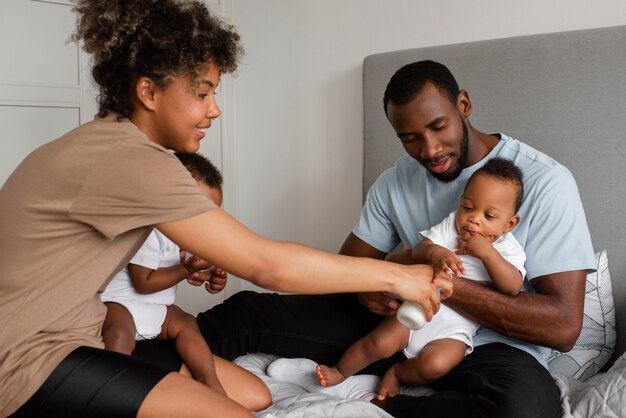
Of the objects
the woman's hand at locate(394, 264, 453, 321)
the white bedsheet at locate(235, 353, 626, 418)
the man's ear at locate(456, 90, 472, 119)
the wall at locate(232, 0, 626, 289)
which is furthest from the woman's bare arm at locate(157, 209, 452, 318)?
the wall at locate(232, 0, 626, 289)

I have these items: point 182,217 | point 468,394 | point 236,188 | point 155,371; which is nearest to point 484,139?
point 468,394

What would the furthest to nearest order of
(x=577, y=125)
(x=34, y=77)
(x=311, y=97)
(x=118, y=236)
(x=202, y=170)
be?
(x=311, y=97), (x=34, y=77), (x=577, y=125), (x=202, y=170), (x=118, y=236)

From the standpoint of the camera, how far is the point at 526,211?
1.77 meters

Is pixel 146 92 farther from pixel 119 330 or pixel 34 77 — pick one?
pixel 34 77

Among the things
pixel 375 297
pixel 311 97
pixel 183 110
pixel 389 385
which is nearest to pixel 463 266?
pixel 375 297

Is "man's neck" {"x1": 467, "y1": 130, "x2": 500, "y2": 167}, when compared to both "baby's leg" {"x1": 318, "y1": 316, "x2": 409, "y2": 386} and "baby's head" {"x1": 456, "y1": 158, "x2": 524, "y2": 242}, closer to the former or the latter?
"baby's head" {"x1": 456, "y1": 158, "x2": 524, "y2": 242}

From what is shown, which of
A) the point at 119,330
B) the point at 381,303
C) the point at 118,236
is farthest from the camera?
the point at 381,303

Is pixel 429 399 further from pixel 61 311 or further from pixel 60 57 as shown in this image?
pixel 60 57

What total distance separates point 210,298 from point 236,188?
0.59 meters

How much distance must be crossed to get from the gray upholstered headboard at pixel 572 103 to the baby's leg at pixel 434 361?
0.67 meters

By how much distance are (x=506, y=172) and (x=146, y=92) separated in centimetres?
92

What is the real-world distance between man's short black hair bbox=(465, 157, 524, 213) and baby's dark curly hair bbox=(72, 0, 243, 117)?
2.46 feet

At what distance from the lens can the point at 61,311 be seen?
128 centimetres

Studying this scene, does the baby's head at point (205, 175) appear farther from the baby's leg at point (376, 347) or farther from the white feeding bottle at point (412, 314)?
the white feeding bottle at point (412, 314)
